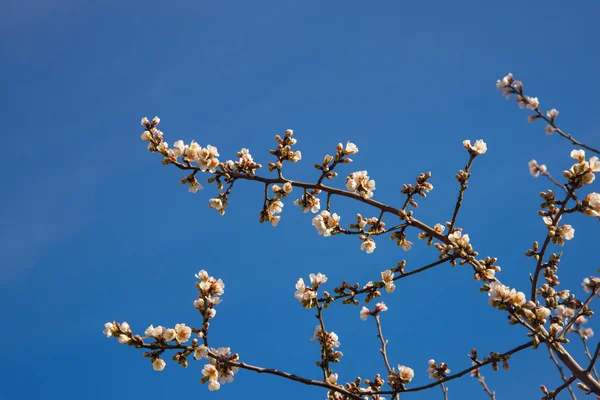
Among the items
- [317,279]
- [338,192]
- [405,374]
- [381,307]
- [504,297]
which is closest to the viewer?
[504,297]

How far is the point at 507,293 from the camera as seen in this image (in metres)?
4.00

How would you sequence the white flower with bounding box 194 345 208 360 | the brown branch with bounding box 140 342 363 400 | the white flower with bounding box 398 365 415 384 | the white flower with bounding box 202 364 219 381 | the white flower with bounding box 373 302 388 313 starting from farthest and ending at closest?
the white flower with bounding box 373 302 388 313
the white flower with bounding box 398 365 415 384
the white flower with bounding box 202 364 219 381
the white flower with bounding box 194 345 208 360
the brown branch with bounding box 140 342 363 400

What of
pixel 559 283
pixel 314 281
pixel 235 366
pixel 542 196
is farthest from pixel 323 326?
pixel 559 283

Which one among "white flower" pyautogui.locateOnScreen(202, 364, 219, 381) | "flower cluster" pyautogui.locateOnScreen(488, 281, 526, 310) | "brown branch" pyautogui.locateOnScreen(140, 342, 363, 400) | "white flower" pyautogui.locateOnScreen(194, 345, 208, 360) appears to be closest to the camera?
"flower cluster" pyautogui.locateOnScreen(488, 281, 526, 310)

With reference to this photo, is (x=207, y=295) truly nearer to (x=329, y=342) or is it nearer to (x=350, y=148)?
(x=329, y=342)

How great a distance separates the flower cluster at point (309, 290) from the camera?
4.79m

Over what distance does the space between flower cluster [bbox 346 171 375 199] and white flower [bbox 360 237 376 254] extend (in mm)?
432

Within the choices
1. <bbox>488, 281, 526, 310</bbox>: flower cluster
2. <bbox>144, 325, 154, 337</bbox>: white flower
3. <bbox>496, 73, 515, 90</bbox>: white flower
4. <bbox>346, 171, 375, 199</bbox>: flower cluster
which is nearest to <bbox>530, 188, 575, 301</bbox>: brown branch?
<bbox>488, 281, 526, 310</bbox>: flower cluster

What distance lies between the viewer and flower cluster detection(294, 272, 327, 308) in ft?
15.7

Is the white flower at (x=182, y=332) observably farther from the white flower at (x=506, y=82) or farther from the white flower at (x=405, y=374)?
the white flower at (x=506, y=82)

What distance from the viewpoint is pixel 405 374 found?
4613 mm

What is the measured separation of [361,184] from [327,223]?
0.52 metres

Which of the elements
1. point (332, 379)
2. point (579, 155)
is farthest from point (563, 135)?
point (332, 379)

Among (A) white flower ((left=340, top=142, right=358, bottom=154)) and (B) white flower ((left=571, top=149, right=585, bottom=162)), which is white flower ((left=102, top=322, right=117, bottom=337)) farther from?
(B) white flower ((left=571, top=149, right=585, bottom=162))
